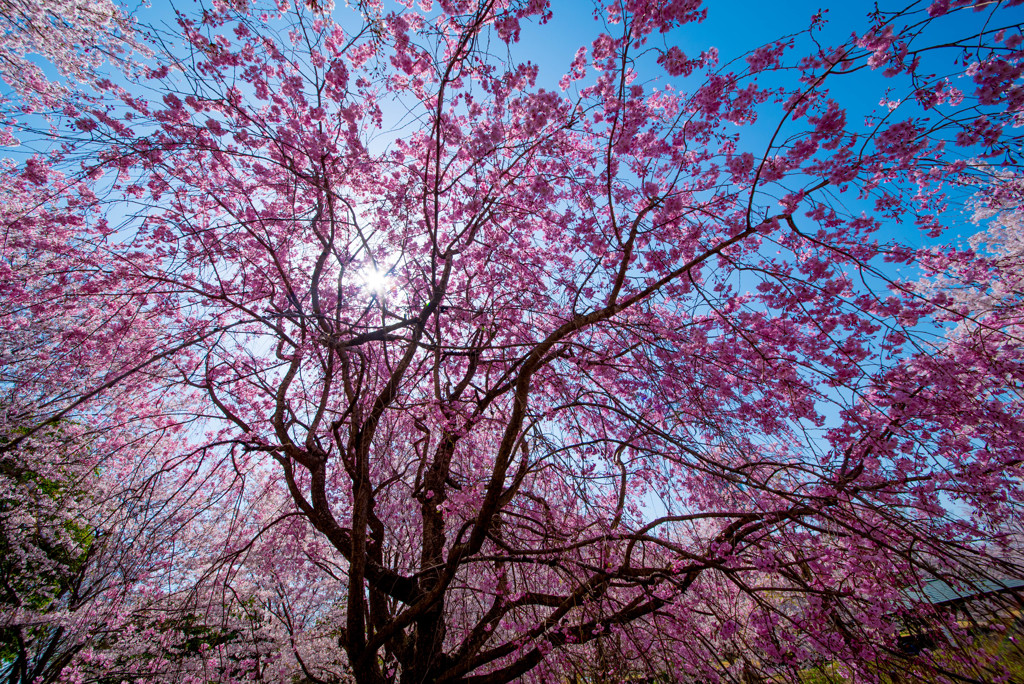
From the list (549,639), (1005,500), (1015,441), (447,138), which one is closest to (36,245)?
(447,138)

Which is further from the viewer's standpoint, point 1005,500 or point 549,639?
point 549,639

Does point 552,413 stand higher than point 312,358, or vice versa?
point 312,358

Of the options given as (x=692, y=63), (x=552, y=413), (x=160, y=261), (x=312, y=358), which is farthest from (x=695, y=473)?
(x=160, y=261)

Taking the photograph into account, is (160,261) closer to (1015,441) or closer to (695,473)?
(695,473)

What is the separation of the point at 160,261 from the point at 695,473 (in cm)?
663

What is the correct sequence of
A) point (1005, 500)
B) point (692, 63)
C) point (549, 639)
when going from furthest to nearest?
point (692, 63) → point (549, 639) → point (1005, 500)

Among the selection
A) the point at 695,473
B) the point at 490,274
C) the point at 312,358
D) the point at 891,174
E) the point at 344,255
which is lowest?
the point at 695,473

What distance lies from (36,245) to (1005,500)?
10.9 m

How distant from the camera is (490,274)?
16.9ft

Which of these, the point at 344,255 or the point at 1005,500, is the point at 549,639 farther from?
the point at 344,255

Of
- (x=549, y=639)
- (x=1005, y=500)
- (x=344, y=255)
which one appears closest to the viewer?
(x=1005, y=500)

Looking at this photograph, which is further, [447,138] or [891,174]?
[447,138]

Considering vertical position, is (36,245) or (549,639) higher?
(36,245)

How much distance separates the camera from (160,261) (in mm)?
4973
